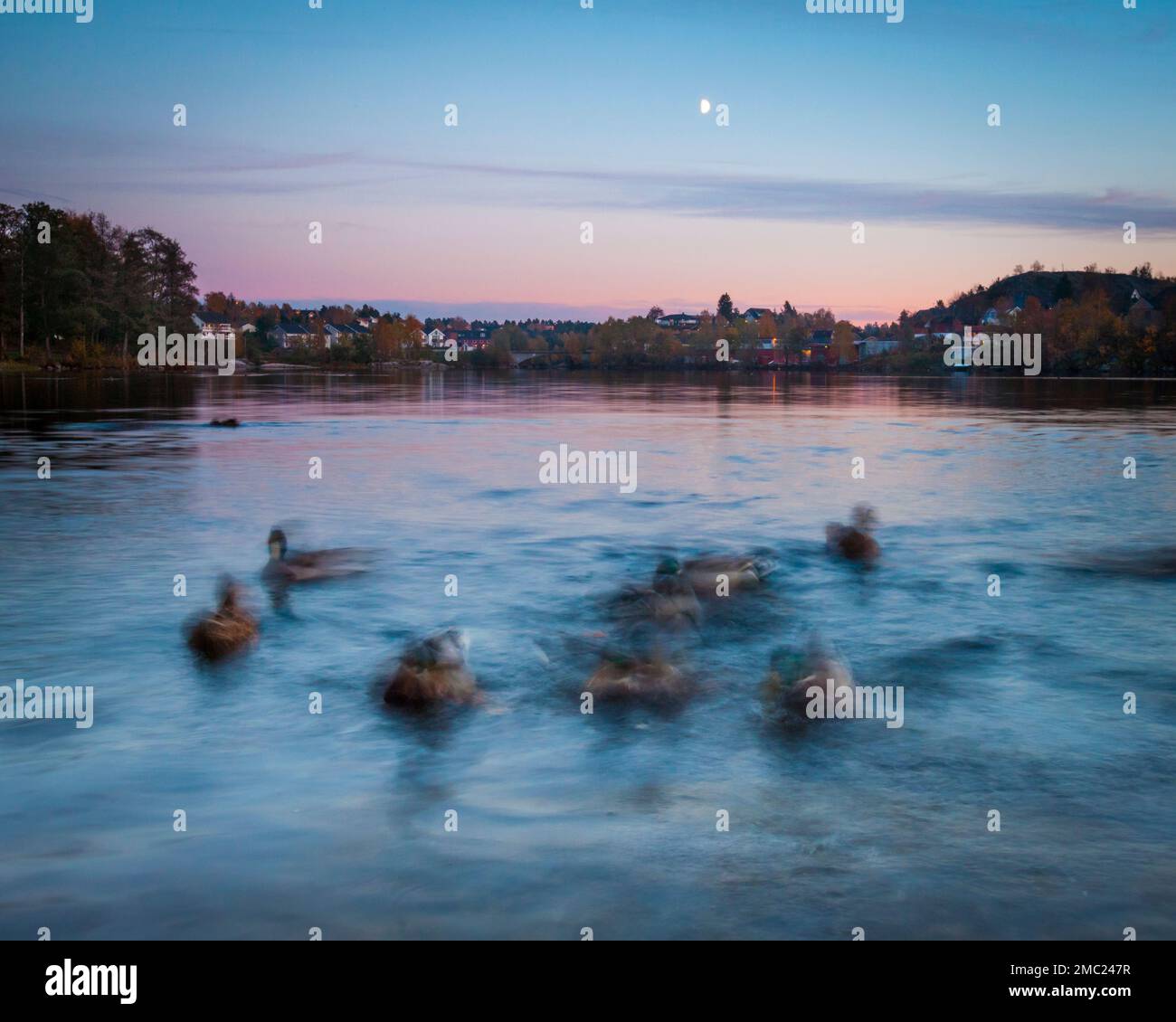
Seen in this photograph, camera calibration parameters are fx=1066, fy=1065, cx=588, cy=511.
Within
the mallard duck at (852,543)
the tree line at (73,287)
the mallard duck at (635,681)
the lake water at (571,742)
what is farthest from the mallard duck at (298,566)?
the tree line at (73,287)

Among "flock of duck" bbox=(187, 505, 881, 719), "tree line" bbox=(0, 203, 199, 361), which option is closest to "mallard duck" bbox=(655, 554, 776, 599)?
"flock of duck" bbox=(187, 505, 881, 719)

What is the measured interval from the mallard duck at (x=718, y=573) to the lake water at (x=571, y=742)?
1.44 ft

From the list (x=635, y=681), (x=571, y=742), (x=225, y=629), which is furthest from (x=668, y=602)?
(x=225, y=629)

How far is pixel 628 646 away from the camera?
46.8 feet

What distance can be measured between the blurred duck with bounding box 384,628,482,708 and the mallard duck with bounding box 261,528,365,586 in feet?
23.6

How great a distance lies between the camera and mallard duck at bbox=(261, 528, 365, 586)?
60.7 feet

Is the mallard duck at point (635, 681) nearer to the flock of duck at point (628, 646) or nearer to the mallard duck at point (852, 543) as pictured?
the flock of duck at point (628, 646)

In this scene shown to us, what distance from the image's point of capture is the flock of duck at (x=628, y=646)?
11.4 m

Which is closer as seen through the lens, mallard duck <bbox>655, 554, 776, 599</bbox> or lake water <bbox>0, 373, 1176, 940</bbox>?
lake water <bbox>0, 373, 1176, 940</bbox>

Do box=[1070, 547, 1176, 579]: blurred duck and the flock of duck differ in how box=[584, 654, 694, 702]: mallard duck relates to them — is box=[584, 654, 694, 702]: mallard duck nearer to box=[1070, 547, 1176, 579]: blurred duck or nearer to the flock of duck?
the flock of duck

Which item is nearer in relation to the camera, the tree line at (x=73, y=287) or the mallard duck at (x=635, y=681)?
the mallard duck at (x=635, y=681)
